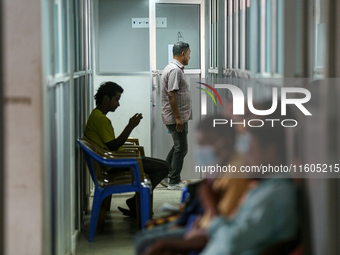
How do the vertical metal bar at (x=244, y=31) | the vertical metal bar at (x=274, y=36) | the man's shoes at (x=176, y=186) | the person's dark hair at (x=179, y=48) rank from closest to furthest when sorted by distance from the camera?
the vertical metal bar at (x=274, y=36) → the vertical metal bar at (x=244, y=31) → the person's dark hair at (x=179, y=48) → the man's shoes at (x=176, y=186)

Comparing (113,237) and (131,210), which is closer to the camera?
(113,237)

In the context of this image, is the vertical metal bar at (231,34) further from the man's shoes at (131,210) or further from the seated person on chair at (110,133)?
the man's shoes at (131,210)

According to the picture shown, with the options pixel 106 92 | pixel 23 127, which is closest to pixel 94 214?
pixel 106 92

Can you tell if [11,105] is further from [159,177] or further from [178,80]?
[178,80]

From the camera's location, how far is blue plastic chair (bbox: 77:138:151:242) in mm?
3221

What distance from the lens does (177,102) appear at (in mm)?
4914

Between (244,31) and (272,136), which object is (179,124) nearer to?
(244,31)

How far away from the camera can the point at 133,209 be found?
13.1ft

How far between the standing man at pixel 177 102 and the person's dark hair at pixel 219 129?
3059mm

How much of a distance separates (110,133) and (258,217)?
7.70 feet

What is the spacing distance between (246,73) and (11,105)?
59.2 inches

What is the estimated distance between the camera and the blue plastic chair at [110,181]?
322cm

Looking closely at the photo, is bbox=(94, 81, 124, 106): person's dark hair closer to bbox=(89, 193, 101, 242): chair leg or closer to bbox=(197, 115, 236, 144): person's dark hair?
bbox=(89, 193, 101, 242): chair leg

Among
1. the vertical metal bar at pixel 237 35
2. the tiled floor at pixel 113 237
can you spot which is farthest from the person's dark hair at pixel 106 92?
the vertical metal bar at pixel 237 35
